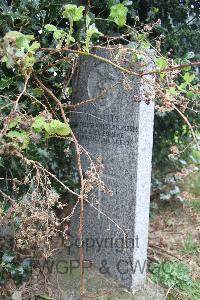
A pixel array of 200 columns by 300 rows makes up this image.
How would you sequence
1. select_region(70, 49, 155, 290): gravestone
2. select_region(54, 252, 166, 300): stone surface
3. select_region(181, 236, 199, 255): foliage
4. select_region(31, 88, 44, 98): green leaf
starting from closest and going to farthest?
select_region(31, 88, 44, 98): green leaf
select_region(70, 49, 155, 290): gravestone
select_region(54, 252, 166, 300): stone surface
select_region(181, 236, 199, 255): foliage

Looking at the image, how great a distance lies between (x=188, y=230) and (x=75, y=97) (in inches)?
58.8

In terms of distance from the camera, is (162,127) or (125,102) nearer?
(125,102)

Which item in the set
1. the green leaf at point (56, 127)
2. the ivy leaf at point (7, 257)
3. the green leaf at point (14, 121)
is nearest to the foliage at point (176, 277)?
the ivy leaf at point (7, 257)

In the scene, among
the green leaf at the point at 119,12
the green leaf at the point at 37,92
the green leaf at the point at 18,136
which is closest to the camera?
the green leaf at the point at 18,136

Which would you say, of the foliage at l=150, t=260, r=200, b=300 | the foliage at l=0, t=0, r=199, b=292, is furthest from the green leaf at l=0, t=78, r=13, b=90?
the foliage at l=150, t=260, r=200, b=300

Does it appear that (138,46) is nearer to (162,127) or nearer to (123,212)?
(123,212)

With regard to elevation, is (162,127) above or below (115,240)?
above

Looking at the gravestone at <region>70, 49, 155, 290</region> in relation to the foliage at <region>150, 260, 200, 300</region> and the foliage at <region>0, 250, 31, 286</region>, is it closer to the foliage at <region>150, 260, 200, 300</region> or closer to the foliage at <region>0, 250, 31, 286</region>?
the foliage at <region>150, 260, 200, 300</region>

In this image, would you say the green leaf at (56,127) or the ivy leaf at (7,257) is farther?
the ivy leaf at (7,257)

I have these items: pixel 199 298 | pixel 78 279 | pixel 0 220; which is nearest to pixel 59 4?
pixel 0 220

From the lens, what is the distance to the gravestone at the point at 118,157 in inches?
96.2

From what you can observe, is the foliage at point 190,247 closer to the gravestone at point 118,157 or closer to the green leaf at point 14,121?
the gravestone at point 118,157

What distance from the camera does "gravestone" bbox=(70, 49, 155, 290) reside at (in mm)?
2443

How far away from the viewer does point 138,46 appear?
222cm
